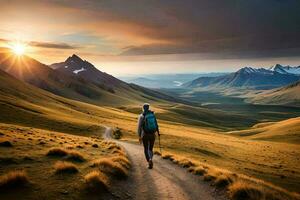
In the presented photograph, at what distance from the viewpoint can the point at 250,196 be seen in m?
15.1

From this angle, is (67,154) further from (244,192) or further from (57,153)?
(244,192)

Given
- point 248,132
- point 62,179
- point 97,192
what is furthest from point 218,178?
point 248,132

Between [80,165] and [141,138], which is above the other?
[141,138]

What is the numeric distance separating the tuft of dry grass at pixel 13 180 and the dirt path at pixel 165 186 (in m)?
4.00

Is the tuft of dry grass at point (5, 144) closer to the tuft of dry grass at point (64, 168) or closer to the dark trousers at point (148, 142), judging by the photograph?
the tuft of dry grass at point (64, 168)

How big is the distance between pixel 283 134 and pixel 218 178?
409ft

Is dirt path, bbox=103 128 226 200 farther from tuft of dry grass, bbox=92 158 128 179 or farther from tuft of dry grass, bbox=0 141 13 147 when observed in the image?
tuft of dry grass, bbox=0 141 13 147

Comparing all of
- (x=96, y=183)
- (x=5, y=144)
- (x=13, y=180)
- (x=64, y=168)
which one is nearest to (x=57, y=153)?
(x=5, y=144)

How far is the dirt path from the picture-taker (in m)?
15.3

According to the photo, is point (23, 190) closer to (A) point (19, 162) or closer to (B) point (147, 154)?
(A) point (19, 162)

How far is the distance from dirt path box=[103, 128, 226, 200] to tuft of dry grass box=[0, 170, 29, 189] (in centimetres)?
400

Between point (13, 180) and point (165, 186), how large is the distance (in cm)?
741

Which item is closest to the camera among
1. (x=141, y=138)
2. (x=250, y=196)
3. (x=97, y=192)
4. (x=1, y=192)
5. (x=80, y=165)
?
(x=1, y=192)

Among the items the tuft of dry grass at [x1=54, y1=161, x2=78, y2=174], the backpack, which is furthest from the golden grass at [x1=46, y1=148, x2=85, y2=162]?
the backpack
